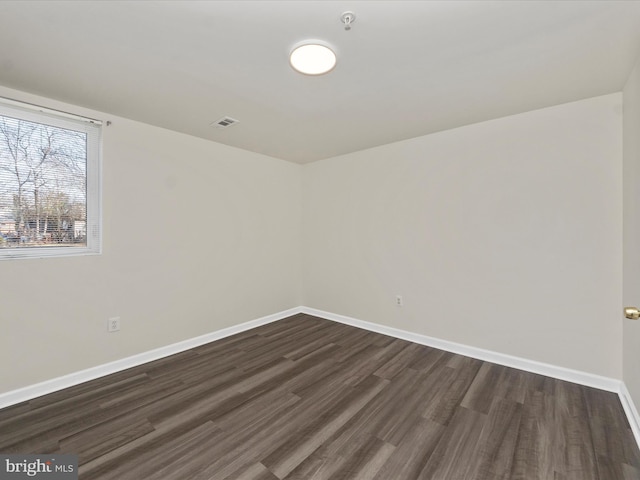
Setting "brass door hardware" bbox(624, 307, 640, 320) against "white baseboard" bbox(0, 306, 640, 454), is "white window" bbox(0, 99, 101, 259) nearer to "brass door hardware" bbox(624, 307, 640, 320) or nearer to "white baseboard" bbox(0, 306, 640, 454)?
"white baseboard" bbox(0, 306, 640, 454)

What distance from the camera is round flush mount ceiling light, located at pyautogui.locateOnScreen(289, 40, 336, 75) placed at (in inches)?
65.4

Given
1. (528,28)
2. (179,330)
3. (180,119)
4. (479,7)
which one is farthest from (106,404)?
(528,28)

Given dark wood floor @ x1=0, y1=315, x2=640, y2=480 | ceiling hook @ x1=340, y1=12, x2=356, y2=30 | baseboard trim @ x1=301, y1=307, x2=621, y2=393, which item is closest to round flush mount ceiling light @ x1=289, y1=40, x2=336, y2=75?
ceiling hook @ x1=340, y1=12, x2=356, y2=30

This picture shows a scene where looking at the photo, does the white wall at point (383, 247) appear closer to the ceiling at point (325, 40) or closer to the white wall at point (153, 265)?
the white wall at point (153, 265)

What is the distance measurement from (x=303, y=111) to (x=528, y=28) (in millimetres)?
1630

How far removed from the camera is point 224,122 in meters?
2.80

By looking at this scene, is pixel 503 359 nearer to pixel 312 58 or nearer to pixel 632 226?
pixel 632 226

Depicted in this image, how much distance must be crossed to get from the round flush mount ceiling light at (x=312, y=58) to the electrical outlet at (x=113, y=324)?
106 inches

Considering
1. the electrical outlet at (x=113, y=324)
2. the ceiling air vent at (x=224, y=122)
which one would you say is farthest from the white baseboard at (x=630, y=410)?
the electrical outlet at (x=113, y=324)

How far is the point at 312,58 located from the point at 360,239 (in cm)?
246

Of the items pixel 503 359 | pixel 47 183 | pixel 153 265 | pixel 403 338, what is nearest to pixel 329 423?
pixel 403 338

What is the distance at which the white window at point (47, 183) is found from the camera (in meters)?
2.17

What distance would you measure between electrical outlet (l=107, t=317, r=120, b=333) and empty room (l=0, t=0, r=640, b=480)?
0.03 m

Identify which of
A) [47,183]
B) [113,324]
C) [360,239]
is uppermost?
[47,183]
